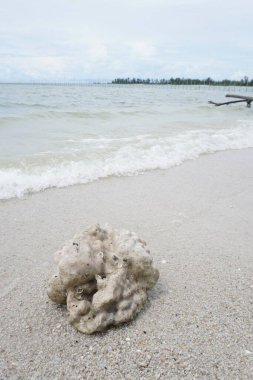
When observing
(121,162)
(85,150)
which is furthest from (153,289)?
(85,150)

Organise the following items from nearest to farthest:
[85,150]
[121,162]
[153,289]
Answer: [153,289] < [121,162] < [85,150]

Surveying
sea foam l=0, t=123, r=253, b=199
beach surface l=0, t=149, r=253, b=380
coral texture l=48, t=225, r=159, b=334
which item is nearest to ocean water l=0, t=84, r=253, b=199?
sea foam l=0, t=123, r=253, b=199

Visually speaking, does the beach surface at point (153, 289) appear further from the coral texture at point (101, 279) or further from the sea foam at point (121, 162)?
the sea foam at point (121, 162)

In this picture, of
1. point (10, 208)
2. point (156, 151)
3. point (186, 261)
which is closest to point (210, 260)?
point (186, 261)

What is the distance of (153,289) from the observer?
2.63m

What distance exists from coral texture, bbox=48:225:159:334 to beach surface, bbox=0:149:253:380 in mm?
98

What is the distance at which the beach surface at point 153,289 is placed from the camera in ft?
6.43

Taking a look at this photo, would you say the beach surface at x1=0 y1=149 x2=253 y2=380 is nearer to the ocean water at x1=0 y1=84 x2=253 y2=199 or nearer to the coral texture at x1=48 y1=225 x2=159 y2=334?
the coral texture at x1=48 y1=225 x2=159 y2=334

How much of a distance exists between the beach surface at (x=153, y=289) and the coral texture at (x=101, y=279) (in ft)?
0.32

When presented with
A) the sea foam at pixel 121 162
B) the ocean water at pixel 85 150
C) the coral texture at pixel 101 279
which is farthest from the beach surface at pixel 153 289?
the ocean water at pixel 85 150

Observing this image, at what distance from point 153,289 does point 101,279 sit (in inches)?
22.3

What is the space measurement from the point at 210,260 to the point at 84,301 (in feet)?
4.46

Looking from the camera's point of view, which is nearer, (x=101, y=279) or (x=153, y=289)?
(x=101, y=279)

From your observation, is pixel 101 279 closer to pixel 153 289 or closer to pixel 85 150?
pixel 153 289
